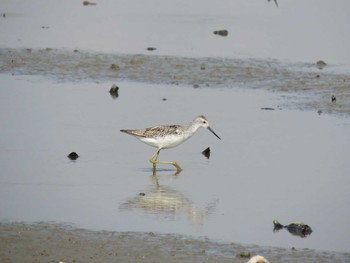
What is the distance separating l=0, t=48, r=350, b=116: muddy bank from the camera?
17.9 metres

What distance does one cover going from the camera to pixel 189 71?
19062 millimetres

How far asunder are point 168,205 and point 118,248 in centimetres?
206

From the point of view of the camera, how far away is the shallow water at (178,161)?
1093cm

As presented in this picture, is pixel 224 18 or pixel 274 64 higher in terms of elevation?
pixel 224 18

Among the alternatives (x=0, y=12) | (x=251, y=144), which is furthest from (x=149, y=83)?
(x=0, y=12)

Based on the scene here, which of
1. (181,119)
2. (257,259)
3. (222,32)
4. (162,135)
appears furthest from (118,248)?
(222,32)

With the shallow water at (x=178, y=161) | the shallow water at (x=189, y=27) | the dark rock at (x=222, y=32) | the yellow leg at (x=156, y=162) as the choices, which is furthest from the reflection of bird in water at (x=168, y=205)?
the dark rock at (x=222, y=32)

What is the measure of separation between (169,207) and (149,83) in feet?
23.1

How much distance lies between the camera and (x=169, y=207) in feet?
37.8

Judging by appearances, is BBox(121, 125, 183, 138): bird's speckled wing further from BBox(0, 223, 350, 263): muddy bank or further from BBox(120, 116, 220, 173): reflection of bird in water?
BBox(0, 223, 350, 263): muddy bank

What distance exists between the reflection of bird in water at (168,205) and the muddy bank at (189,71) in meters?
5.45

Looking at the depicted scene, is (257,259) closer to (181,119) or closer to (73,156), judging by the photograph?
(73,156)

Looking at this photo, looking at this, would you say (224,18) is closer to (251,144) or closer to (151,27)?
(151,27)

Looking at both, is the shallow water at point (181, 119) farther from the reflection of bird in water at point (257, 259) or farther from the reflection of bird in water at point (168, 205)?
the reflection of bird in water at point (257, 259)
